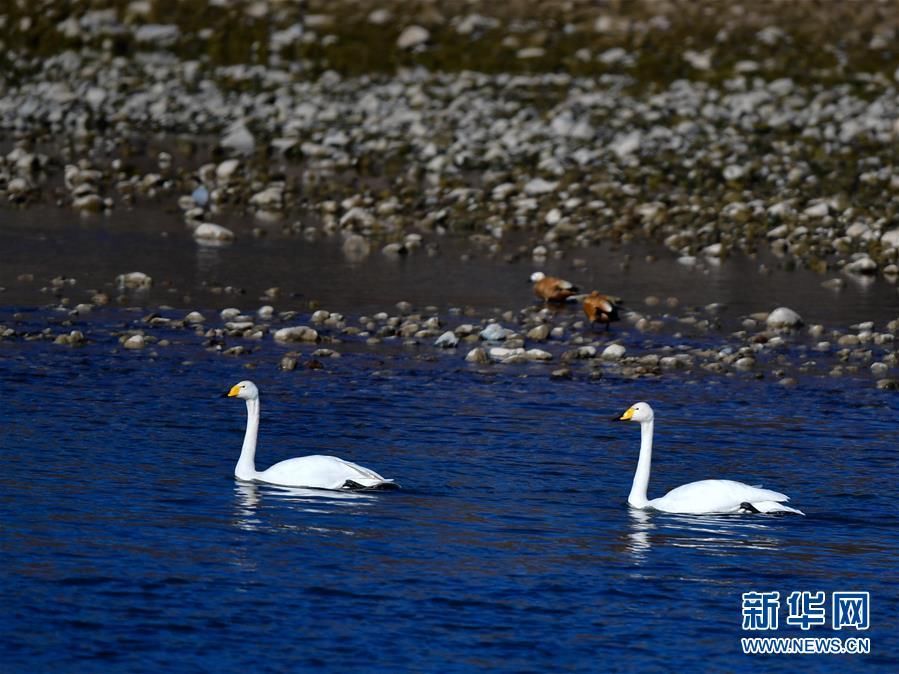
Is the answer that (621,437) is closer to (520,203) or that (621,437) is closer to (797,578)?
(797,578)

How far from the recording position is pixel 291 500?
15898 millimetres

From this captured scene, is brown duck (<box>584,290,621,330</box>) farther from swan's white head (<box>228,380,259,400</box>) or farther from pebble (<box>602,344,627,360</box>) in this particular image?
swan's white head (<box>228,380,259,400</box>)

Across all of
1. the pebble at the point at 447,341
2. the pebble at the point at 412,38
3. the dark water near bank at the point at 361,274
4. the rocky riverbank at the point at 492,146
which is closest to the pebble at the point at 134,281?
the rocky riverbank at the point at 492,146

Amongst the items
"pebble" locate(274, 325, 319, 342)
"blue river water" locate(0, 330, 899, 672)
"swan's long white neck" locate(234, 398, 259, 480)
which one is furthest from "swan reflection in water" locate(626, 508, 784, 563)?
"pebble" locate(274, 325, 319, 342)

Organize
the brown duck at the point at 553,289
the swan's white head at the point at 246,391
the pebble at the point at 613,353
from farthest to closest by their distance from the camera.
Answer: the brown duck at the point at 553,289 < the pebble at the point at 613,353 < the swan's white head at the point at 246,391

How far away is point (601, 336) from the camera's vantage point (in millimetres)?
24281

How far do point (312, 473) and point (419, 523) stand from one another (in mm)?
1401

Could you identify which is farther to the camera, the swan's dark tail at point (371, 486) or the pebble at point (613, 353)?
the pebble at point (613, 353)

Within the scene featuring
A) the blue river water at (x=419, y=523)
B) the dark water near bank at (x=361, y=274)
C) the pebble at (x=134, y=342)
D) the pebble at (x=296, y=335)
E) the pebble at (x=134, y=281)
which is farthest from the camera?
the pebble at (x=134, y=281)

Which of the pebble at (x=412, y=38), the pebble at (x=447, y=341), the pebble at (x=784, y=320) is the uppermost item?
the pebble at (x=412, y=38)

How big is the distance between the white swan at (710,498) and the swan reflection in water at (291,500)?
2.43 m

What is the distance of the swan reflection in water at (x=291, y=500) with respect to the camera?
602 inches

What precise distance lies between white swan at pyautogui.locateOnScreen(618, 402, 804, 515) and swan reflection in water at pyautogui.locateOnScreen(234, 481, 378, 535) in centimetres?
243

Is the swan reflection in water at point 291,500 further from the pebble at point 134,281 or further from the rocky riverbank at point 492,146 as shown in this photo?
the pebble at point 134,281
